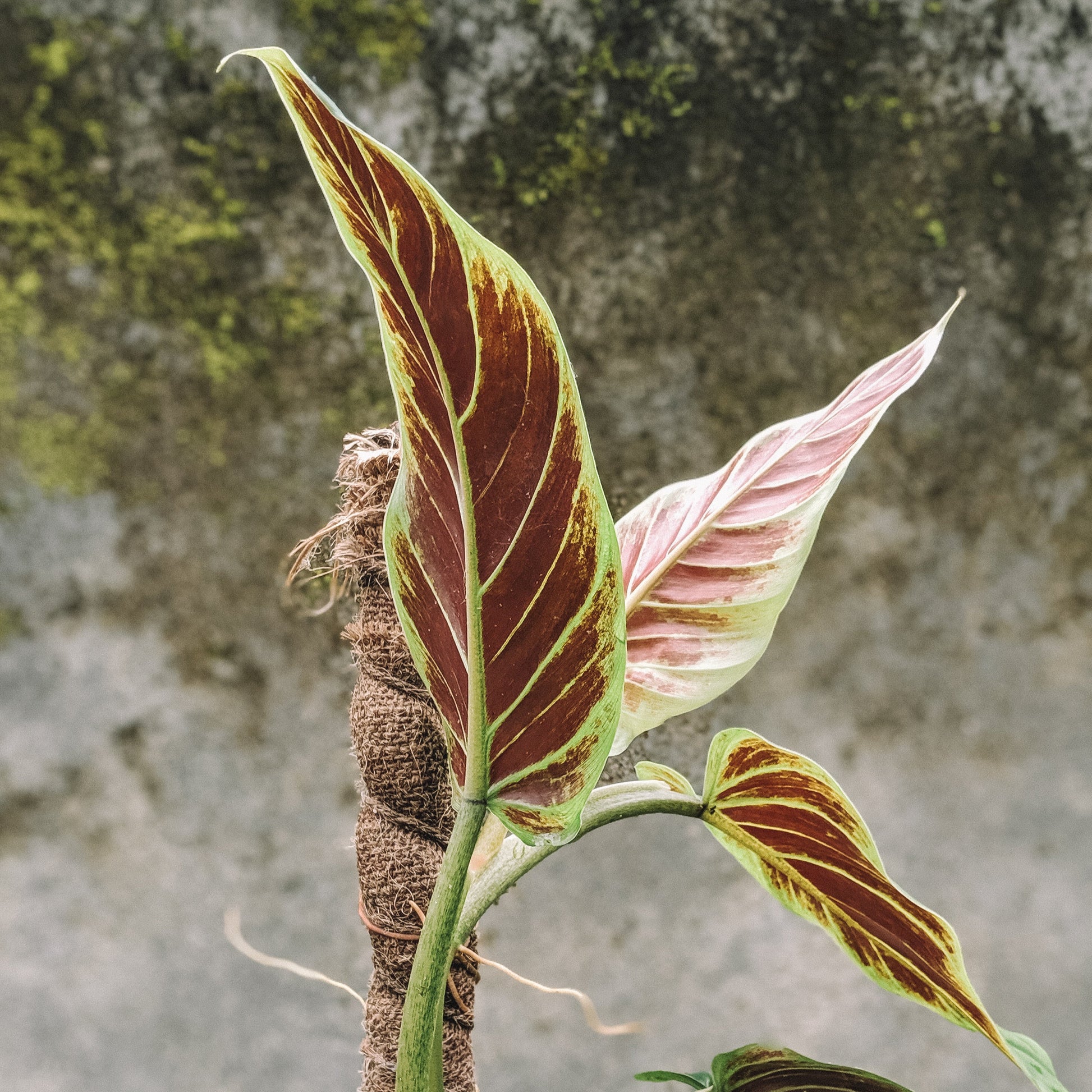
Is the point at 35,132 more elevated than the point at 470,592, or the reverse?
the point at 35,132

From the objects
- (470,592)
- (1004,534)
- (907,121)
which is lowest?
(1004,534)

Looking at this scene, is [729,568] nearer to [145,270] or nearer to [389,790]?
[389,790]

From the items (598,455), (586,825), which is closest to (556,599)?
(586,825)

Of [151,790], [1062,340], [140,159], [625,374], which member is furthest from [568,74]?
[151,790]

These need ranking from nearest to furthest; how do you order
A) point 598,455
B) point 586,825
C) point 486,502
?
point 486,502
point 586,825
point 598,455

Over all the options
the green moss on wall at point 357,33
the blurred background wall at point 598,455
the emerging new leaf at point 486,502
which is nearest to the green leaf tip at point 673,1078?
the emerging new leaf at point 486,502

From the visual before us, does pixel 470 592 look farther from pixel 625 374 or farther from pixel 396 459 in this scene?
pixel 625 374

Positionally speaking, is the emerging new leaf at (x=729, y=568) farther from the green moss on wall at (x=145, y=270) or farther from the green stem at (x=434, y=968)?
the green moss on wall at (x=145, y=270)
